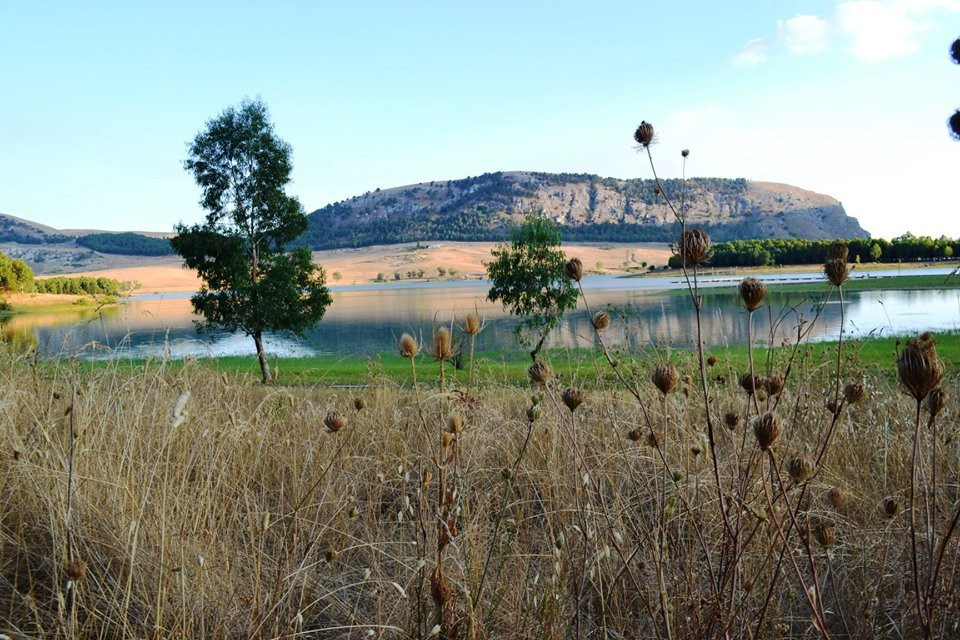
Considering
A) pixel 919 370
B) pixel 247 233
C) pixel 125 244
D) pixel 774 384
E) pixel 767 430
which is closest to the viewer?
pixel 919 370

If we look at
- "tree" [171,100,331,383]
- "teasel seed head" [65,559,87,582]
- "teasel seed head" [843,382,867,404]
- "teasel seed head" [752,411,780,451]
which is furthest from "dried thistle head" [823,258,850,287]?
"tree" [171,100,331,383]

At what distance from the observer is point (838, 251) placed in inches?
79.4

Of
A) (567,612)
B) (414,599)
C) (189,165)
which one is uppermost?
(189,165)

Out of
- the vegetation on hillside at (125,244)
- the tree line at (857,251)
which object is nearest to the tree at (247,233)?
the tree line at (857,251)

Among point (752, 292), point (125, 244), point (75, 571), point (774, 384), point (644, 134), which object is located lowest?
point (75, 571)

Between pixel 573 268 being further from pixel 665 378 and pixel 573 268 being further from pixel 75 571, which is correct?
pixel 75 571

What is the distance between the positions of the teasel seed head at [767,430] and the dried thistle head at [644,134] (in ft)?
3.62

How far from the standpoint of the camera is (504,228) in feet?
610

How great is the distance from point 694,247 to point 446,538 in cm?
93

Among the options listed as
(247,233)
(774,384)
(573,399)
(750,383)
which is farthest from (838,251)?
(247,233)

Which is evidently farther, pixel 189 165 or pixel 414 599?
pixel 189 165

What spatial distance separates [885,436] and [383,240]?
188424 millimetres

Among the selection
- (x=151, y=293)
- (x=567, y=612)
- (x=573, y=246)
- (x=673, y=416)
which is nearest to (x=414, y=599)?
(x=567, y=612)

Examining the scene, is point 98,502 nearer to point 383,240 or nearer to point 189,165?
point 189,165
